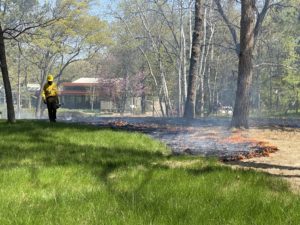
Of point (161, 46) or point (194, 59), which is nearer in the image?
point (194, 59)

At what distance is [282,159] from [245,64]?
285 inches

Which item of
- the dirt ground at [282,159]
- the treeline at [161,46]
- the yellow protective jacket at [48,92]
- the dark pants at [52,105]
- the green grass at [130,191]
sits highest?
the treeline at [161,46]

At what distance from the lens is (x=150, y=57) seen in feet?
184

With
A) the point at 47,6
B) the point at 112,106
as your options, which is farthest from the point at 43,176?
the point at 112,106

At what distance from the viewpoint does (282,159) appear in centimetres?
879

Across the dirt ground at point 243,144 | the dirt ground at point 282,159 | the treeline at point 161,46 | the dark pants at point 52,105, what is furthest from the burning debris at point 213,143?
the treeline at point 161,46

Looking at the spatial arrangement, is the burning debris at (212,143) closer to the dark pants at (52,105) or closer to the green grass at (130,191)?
the green grass at (130,191)

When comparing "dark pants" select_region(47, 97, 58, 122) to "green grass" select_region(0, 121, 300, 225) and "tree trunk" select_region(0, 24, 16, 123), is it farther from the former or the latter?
"green grass" select_region(0, 121, 300, 225)

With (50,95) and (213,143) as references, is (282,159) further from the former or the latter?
(50,95)

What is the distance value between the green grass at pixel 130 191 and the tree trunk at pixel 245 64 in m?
7.73

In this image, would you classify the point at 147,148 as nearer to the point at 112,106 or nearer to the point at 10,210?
the point at 10,210

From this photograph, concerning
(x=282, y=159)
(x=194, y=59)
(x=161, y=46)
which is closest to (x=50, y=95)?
(x=194, y=59)

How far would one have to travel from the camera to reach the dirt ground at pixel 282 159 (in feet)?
23.2

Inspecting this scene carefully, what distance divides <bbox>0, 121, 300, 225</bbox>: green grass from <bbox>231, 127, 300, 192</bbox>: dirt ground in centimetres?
85
